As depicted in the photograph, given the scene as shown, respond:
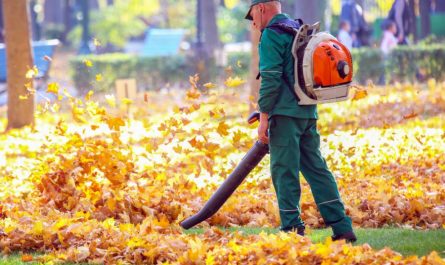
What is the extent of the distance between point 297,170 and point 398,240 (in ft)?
2.71

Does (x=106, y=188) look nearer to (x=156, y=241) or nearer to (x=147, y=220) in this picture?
(x=147, y=220)

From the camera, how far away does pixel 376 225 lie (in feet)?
26.3

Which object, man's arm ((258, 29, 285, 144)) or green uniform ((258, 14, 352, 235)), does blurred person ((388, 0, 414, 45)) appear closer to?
green uniform ((258, 14, 352, 235))

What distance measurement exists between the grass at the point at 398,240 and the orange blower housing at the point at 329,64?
1.10 m

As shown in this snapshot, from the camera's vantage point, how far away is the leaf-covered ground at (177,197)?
257 inches

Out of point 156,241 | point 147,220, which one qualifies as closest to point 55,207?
point 147,220

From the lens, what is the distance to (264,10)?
6953mm

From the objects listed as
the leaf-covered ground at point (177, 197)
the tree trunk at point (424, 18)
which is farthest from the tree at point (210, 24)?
the leaf-covered ground at point (177, 197)

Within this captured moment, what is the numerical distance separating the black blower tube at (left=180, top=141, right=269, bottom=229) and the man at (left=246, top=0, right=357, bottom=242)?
0.95 feet

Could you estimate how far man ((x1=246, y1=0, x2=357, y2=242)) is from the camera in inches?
267

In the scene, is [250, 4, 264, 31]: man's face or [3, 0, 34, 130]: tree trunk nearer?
[250, 4, 264, 31]: man's face

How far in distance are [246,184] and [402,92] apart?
10687 mm

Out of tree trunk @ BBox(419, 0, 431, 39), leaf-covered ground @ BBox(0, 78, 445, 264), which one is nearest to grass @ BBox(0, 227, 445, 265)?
leaf-covered ground @ BBox(0, 78, 445, 264)

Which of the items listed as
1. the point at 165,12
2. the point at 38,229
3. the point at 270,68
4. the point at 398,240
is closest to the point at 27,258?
the point at 38,229
